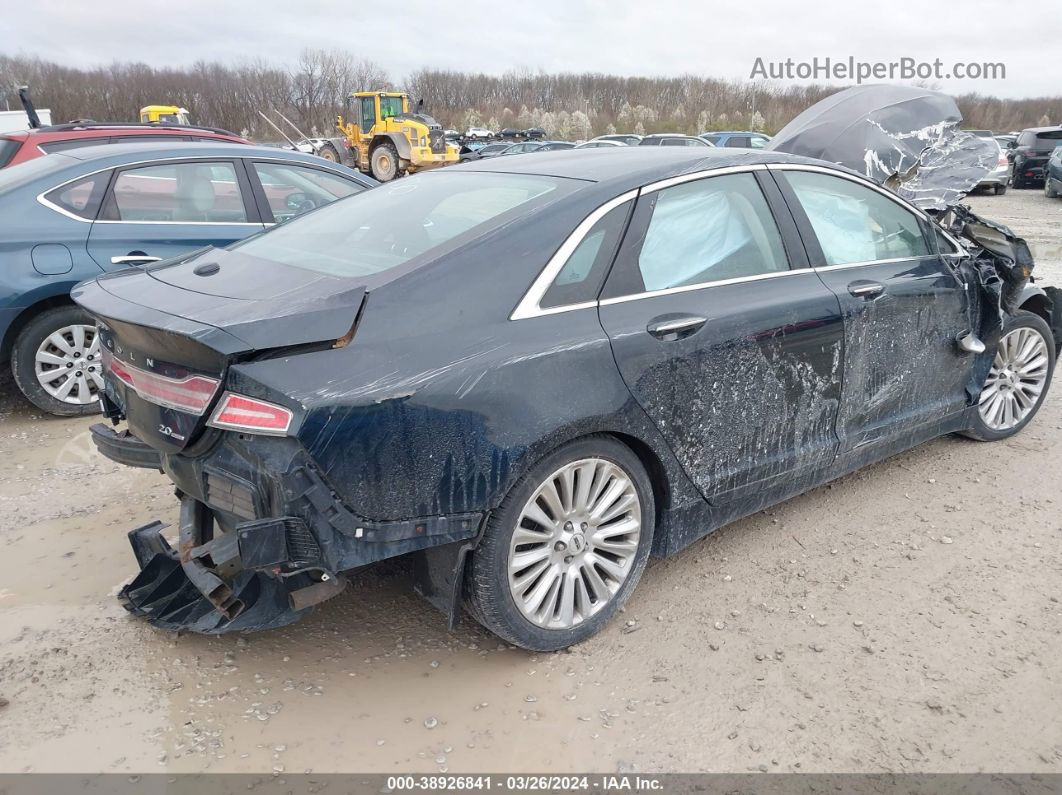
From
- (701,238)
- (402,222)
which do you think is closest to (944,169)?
(701,238)

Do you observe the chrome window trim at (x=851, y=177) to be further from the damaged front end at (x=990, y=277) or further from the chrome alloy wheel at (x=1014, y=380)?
the chrome alloy wheel at (x=1014, y=380)

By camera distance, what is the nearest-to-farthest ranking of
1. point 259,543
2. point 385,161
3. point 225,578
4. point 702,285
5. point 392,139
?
point 259,543 → point 225,578 → point 702,285 → point 392,139 → point 385,161

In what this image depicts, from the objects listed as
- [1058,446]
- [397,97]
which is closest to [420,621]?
[1058,446]

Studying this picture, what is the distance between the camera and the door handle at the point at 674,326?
2729 millimetres

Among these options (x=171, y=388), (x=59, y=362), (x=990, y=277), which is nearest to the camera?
(x=171, y=388)

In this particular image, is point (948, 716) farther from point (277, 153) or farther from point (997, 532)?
point (277, 153)

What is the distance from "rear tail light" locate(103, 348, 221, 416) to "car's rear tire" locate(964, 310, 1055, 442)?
3820mm

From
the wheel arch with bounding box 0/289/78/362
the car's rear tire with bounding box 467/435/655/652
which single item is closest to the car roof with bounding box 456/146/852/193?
the car's rear tire with bounding box 467/435/655/652

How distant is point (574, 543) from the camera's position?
268 centimetres

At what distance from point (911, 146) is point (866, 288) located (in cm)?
195

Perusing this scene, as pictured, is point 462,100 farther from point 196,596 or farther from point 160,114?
point 196,596

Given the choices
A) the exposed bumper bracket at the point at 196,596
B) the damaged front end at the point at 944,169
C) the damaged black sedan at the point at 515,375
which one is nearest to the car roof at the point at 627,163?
the damaged black sedan at the point at 515,375

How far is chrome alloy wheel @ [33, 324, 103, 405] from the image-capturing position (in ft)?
15.8

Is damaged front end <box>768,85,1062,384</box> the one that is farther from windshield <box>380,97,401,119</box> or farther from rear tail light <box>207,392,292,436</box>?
windshield <box>380,97,401,119</box>
